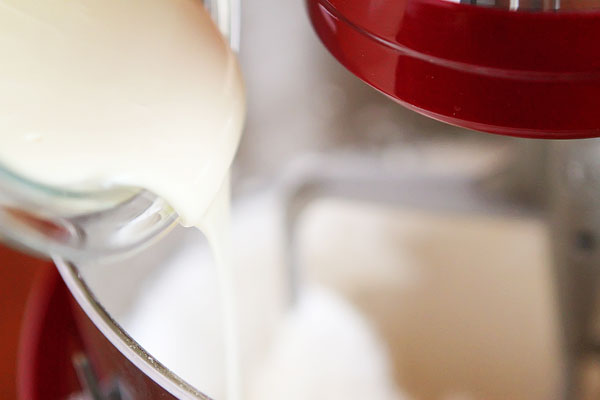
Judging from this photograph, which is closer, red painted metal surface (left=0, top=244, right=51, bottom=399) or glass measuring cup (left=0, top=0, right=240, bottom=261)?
glass measuring cup (left=0, top=0, right=240, bottom=261)

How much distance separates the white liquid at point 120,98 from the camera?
297 mm

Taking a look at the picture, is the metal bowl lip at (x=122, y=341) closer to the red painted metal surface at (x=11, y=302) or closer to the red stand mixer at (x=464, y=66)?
the red stand mixer at (x=464, y=66)

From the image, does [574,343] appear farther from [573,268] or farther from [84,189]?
[84,189]

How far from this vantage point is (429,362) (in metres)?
0.54

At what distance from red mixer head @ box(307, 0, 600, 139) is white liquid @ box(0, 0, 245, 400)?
0.30ft

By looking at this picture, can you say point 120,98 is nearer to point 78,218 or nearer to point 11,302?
point 78,218

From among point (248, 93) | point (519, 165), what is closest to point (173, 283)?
point (248, 93)

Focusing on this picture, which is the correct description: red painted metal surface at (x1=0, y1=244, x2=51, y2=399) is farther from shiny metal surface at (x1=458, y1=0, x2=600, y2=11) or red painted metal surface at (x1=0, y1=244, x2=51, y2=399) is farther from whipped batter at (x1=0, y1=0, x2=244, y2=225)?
shiny metal surface at (x1=458, y1=0, x2=600, y2=11)

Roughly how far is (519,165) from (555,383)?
16 centimetres

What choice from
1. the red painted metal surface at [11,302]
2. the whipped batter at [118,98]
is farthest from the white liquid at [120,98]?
the red painted metal surface at [11,302]

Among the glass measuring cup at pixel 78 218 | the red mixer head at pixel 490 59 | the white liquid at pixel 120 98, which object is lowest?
the glass measuring cup at pixel 78 218

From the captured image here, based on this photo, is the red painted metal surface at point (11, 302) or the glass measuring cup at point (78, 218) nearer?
the glass measuring cup at point (78, 218)

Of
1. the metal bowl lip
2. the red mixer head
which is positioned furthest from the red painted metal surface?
the red mixer head

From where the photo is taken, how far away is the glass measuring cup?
279mm
